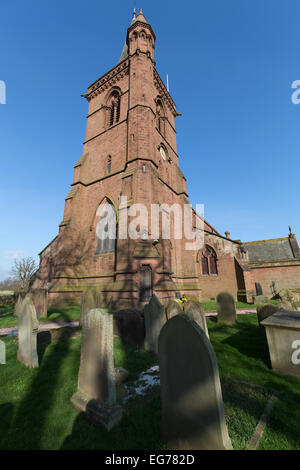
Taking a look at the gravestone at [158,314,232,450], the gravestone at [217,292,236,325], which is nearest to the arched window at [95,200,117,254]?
the gravestone at [217,292,236,325]

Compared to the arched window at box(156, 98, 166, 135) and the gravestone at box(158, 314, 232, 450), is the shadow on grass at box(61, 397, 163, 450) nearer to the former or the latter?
the gravestone at box(158, 314, 232, 450)

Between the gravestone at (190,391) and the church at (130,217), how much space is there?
760 centimetres

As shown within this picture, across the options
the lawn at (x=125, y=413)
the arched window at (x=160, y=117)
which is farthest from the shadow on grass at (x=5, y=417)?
the arched window at (x=160, y=117)

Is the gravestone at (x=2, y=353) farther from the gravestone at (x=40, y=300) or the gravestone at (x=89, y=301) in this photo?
the gravestone at (x=40, y=300)

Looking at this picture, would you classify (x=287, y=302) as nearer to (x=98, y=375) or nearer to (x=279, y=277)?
(x=98, y=375)

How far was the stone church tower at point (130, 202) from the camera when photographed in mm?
10727

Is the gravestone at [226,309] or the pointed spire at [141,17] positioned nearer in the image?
the gravestone at [226,309]

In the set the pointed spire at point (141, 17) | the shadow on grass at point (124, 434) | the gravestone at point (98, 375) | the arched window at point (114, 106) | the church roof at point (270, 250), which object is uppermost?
the pointed spire at point (141, 17)

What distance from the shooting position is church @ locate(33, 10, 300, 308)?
1081 cm

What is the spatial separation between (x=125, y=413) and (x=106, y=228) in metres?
11.9

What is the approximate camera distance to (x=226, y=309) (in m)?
7.54

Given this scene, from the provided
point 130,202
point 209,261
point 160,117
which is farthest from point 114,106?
point 209,261
